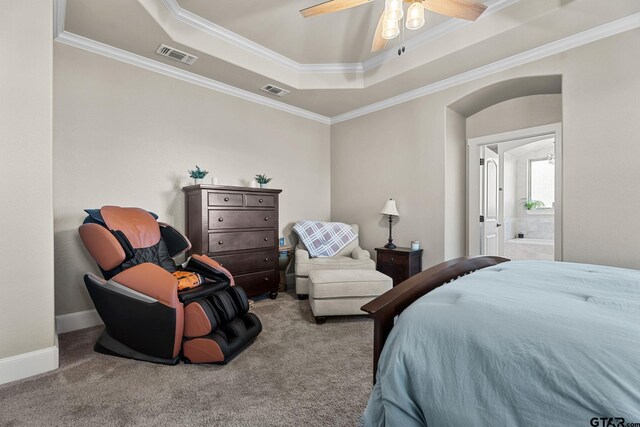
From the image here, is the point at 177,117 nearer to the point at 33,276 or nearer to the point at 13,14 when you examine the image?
the point at 13,14

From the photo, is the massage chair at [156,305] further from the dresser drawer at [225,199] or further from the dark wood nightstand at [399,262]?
the dark wood nightstand at [399,262]

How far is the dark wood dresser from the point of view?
324 cm

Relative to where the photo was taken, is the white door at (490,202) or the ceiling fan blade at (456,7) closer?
the ceiling fan blade at (456,7)

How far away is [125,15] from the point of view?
254 centimetres

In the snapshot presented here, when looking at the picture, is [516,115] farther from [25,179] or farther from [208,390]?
[25,179]

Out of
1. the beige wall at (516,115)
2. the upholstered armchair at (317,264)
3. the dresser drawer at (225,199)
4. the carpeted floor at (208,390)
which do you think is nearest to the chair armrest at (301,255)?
the upholstered armchair at (317,264)

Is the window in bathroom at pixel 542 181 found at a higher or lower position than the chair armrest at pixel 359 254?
higher

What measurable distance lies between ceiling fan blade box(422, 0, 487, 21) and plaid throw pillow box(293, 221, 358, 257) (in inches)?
112

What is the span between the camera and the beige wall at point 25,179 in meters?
1.91

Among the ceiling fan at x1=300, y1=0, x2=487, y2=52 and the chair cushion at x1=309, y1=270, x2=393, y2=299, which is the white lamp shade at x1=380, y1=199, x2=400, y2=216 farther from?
the ceiling fan at x1=300, y1=0, x2=487, y2=52

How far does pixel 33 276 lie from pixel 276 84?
3120 millimetres

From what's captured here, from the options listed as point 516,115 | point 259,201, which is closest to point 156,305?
point 259,201

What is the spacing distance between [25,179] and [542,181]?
866 cm

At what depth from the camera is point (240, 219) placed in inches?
138
